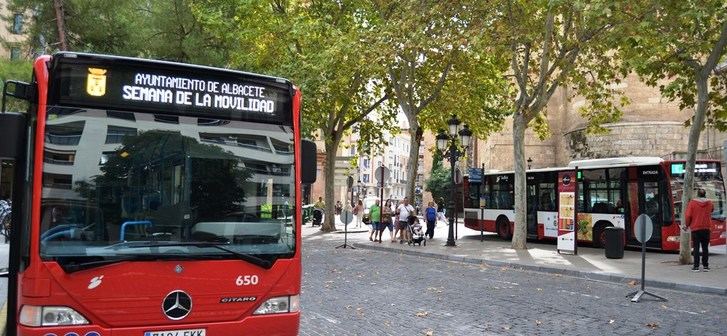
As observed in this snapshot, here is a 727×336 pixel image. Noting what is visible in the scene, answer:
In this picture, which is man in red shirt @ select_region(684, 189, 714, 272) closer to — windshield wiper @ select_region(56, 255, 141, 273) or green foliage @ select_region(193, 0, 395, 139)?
green foliage @ select_region(193, 0, 395, 139)

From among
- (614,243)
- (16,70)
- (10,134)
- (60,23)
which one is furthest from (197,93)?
(16,70)

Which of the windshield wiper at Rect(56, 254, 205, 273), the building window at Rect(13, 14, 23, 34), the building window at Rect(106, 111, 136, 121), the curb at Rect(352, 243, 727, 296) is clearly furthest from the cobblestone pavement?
the building window at Rect(13, 14, 23, 34)

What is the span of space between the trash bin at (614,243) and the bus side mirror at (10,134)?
15291 mm

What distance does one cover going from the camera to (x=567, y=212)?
58.9 feet

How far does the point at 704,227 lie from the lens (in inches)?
538

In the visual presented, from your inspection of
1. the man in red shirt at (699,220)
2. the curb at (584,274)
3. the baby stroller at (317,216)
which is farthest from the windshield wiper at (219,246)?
the baby stroller at (317,216)

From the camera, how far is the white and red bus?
19.0 meters

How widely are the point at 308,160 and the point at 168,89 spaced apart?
1.26m

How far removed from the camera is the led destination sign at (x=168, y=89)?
470cm

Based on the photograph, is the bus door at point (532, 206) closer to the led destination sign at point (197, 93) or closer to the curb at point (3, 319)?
the curb at point (3, 319)

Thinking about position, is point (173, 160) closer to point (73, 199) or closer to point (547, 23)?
point (73, 199)

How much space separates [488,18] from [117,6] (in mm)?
10434

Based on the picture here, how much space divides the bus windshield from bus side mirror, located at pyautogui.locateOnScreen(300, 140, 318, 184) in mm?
165

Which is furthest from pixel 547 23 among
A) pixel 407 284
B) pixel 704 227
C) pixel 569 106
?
pixel 569 106
